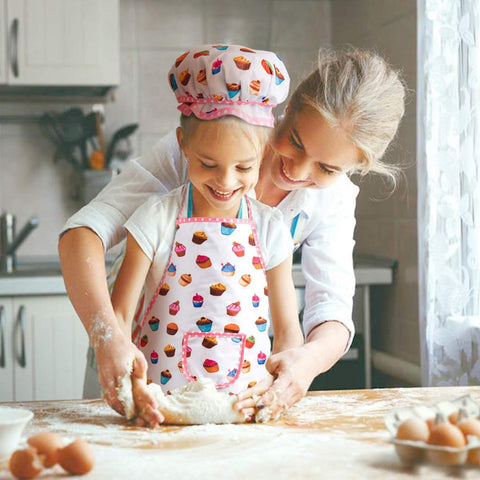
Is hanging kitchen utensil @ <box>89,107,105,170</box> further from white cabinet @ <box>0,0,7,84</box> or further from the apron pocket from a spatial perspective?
the apron pocket

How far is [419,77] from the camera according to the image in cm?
221

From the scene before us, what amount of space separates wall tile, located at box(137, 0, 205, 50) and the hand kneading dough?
217 centimetres

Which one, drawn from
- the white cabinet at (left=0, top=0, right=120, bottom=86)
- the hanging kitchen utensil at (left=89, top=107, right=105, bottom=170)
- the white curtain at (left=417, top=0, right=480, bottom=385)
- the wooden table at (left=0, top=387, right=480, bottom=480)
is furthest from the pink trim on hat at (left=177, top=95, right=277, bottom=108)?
the hanging kitchen utensil at (left=89, top=107, right=105, bottom=170)

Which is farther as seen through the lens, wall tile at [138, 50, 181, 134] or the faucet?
wall tile at [138, 50, 181, 134]

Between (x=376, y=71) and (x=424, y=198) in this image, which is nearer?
(x=376, y=71)

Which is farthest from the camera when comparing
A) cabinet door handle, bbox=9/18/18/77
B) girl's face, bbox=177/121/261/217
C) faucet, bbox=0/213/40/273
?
faucet, bbox=0/213/40/273

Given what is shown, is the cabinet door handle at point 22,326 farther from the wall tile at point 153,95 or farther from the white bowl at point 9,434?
the white bowl at point 9,434

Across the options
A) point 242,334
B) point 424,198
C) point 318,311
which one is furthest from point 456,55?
point 242,334

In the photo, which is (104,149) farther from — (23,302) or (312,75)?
(312,75)

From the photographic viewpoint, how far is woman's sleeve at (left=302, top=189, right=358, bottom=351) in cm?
147

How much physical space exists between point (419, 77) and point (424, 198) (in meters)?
0.34

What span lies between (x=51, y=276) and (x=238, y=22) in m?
1.32

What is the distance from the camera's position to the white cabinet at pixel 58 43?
2672mm

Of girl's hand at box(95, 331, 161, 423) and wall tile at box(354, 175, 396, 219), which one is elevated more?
wall tile at box(354, 175, 396, 219)
